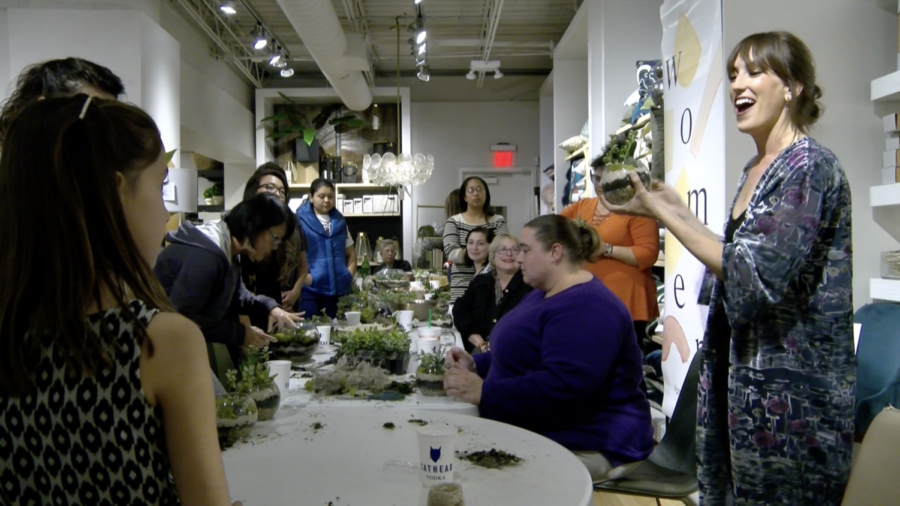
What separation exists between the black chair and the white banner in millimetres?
433

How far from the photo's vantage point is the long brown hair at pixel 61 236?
2.75ft

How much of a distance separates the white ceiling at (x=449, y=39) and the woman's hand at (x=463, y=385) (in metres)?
5.16

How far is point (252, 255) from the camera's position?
2652 millimetres

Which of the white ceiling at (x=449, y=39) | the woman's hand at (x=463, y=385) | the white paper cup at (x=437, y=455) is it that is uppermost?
the white ceiling at (x=449, y=39)

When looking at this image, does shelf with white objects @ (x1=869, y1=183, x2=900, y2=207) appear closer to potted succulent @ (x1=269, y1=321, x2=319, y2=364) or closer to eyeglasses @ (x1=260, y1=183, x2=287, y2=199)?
potted succulent @ (x1=269, y1=321, x2=319, y2=364)

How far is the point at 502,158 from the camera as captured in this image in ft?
32.1

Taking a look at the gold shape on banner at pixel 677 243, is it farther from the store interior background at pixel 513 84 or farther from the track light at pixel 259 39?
the track light at pixel 259 39

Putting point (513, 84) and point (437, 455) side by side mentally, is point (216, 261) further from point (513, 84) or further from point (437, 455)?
point (513, 84)

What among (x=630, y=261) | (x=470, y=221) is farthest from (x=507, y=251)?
(x=470, y=221)

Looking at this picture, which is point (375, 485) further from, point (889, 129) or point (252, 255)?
point (889, 129)

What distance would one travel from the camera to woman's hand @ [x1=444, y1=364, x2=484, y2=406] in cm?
195

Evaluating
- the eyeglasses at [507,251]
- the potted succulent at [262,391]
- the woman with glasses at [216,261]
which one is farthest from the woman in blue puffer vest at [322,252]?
the potted succulent at [262,391]

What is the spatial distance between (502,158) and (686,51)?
7.00 metres

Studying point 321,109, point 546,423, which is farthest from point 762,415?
point 321,109
